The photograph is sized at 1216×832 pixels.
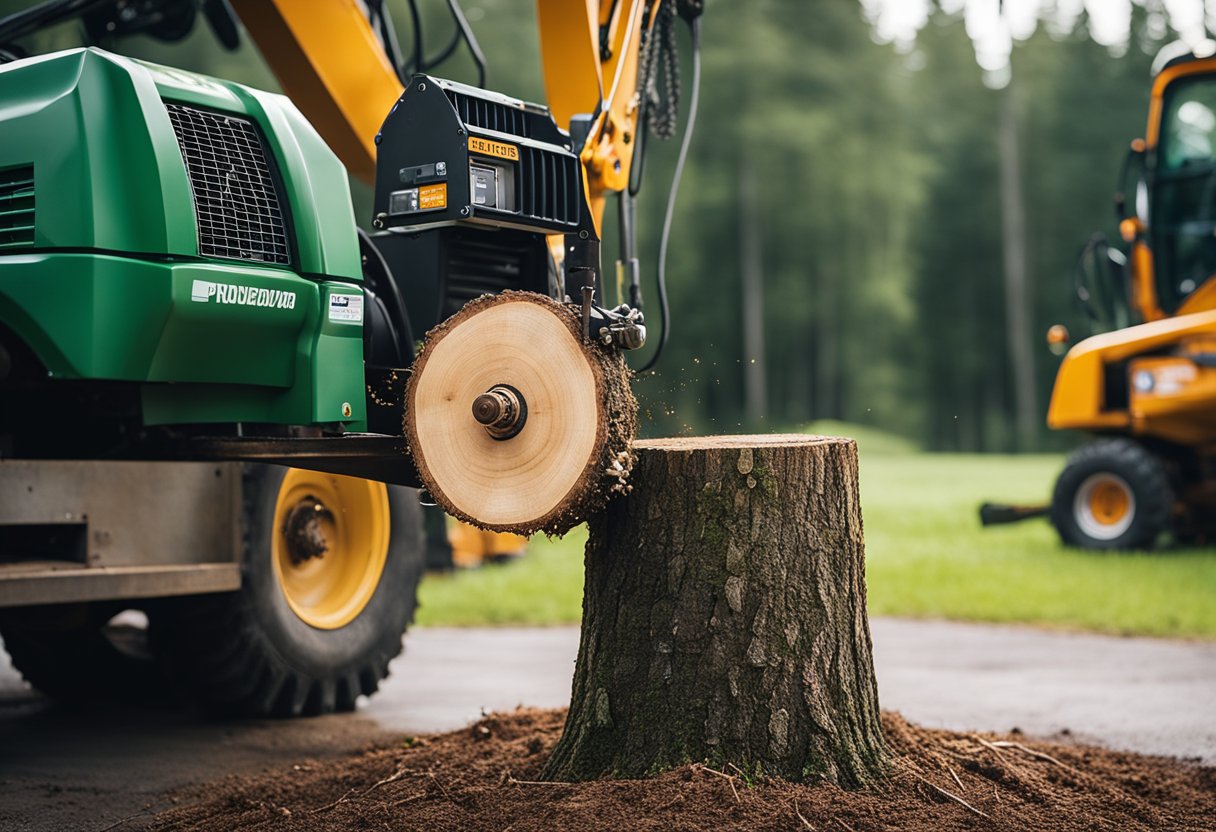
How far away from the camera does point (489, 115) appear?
437cm

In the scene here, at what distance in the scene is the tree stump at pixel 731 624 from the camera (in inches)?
148

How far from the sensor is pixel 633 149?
543cm

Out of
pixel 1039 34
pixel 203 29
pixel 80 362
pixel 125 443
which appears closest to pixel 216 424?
pixel 125 443

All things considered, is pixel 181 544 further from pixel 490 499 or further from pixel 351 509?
pixel 490 499

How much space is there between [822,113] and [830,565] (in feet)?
110

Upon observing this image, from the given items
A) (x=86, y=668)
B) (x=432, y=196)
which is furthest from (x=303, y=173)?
(x=86, y=668)

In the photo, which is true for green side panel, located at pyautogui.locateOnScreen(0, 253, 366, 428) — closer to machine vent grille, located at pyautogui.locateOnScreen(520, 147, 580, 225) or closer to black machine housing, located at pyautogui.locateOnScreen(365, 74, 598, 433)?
black machine housing, located at pyautogui.locateOnScreen(365, 74, 598, 433)

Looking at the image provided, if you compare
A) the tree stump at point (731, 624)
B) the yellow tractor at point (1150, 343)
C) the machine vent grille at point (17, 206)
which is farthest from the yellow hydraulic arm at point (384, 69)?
the yellow tractor at point (1150, 343)

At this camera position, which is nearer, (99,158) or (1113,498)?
(99,158)

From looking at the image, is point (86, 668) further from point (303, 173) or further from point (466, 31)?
point (466, 31)

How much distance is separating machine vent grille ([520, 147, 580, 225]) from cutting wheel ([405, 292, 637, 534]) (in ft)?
2.33

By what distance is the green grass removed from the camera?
27.8 feet

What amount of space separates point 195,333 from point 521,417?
1.10 m

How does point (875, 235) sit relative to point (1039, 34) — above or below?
below
